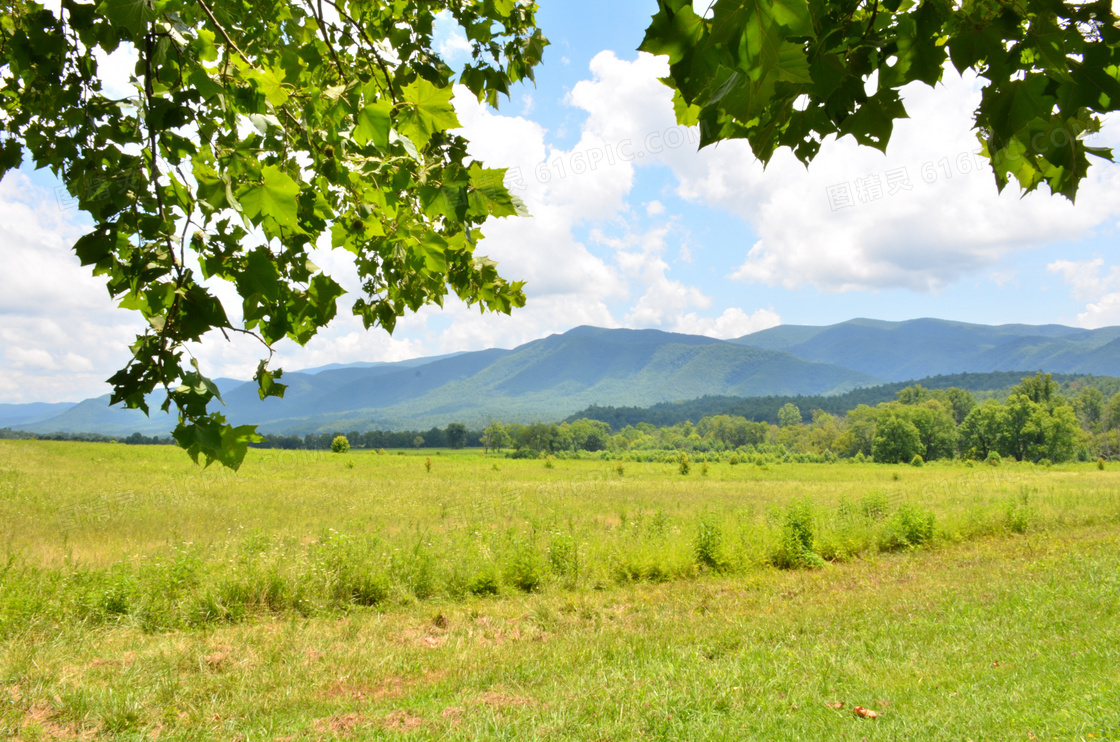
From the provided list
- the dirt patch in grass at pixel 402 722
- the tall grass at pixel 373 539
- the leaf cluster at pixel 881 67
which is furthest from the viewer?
the tall grass at pixel 373 539

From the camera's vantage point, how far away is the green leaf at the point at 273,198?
4.44 ft

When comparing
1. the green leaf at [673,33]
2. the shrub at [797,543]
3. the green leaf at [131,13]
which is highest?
the green leaf at [131,13]

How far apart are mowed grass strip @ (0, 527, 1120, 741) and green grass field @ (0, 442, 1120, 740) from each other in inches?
1.2

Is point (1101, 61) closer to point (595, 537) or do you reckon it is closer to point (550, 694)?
point (550, 694)

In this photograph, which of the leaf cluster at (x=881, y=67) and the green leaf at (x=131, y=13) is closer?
the leaf cluster at (x=881, y=67)

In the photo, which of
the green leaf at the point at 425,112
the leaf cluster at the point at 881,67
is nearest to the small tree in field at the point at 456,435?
the green leaf at the point at 425,112

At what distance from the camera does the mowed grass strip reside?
3.99 m

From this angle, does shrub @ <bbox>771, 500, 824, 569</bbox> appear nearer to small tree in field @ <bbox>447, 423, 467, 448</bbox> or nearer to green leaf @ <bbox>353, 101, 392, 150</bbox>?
green leaf @ <bbox>353, 101, 392, 150</bbox>

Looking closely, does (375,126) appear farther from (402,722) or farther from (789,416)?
(789,416)

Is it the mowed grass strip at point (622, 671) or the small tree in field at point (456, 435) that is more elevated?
the mowed grass strip at point (622, 671)

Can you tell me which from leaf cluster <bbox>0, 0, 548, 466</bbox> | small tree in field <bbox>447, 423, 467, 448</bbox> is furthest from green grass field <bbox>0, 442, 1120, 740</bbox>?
small tree in field <bbox>447, 423, 467, 448</bbox>

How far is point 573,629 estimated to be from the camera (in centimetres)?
727

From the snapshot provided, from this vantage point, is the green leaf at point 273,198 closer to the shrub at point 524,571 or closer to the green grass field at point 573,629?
the green grass field at point 573,629

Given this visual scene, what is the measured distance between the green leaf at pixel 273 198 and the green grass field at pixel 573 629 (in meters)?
3.80
